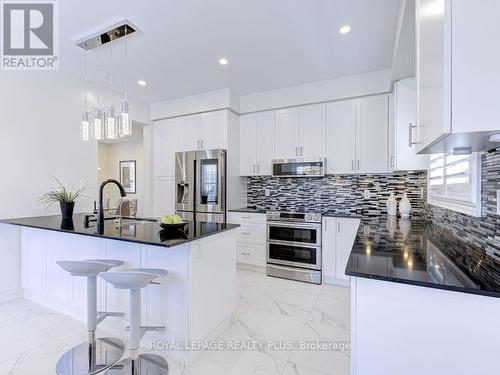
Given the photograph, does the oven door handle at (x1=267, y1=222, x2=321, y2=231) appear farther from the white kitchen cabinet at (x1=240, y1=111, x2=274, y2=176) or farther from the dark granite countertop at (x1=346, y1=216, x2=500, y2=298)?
the dark granite countertop at (x1=346, y1=216, x2=500, y2=298)

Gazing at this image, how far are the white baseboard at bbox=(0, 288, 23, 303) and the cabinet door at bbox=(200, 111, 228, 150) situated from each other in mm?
2943

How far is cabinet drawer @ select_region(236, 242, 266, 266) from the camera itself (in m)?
3.70

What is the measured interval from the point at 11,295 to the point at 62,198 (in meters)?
1.29

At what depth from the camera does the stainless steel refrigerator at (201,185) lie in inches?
152

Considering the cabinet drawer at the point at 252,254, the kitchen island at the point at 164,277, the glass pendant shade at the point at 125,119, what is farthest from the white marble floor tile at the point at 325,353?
the glass pendant shade at the point at 125,119

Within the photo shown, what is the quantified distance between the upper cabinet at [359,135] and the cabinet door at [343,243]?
30.5 inches

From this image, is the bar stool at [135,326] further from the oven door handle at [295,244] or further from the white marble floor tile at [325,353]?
the oven door handle at [295,244]

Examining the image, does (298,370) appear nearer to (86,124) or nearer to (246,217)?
(246,217)

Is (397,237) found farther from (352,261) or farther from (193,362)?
(193,362)

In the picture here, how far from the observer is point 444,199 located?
6.46ft

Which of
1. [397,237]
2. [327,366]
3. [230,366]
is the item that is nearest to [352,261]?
[397,237]

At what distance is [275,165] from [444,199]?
90.3 inches

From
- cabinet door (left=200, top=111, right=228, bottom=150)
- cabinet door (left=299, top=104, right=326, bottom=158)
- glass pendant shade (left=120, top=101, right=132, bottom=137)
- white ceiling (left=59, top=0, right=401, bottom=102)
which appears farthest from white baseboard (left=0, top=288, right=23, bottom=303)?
cabinet door (left=299, top=104, right=326, bottom=158)

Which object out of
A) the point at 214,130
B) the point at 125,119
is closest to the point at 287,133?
the point at 214,130
